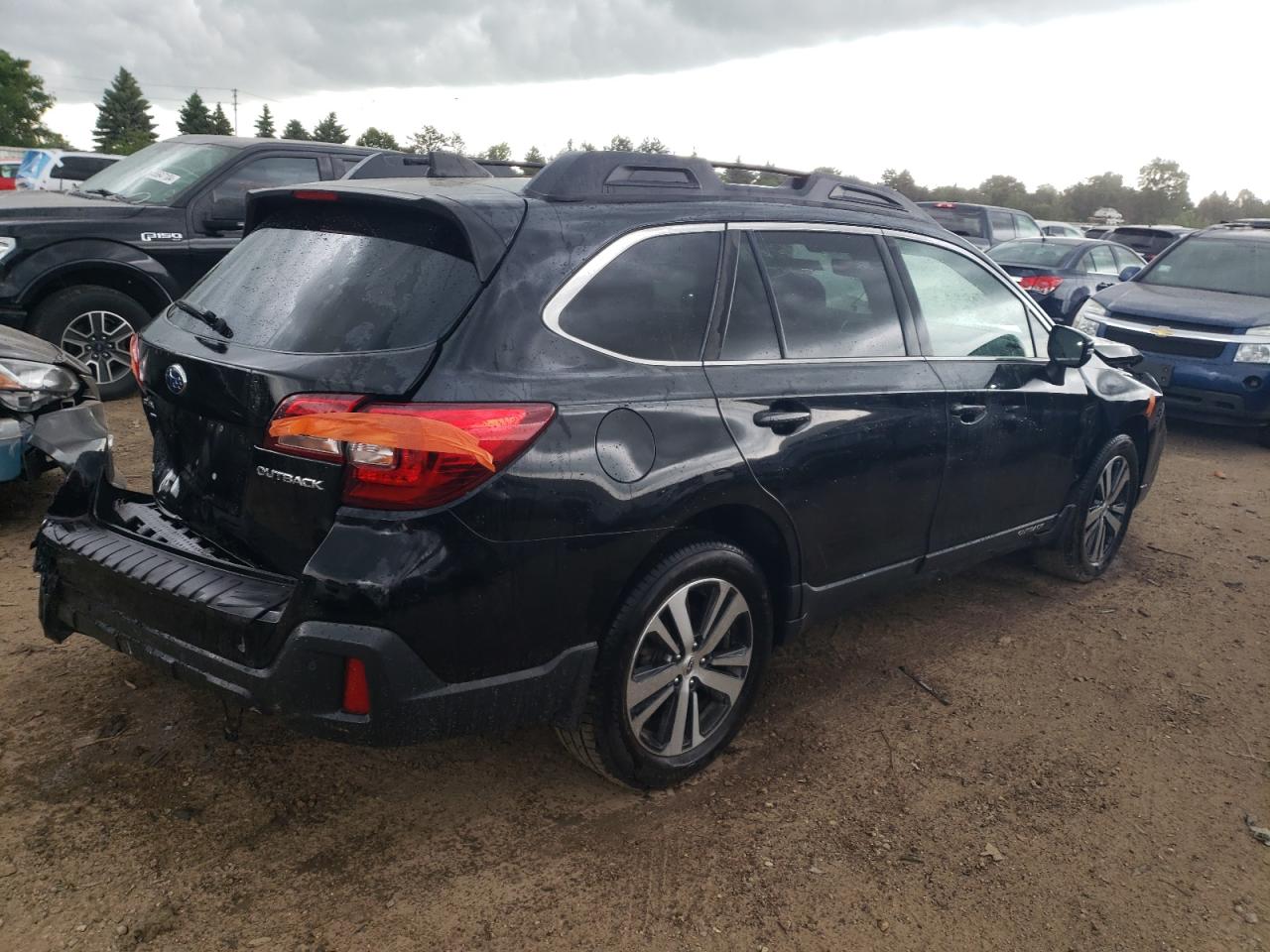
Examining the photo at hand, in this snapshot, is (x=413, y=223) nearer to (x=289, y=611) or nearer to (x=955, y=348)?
(x=289, y=611)

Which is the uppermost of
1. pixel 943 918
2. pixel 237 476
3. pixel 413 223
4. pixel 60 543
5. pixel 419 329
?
pixel 413 223

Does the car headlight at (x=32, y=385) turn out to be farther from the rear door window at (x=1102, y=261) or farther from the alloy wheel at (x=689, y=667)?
the rear door window at (x=1102, y=261)

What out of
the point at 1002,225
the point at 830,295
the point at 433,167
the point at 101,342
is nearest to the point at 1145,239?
the point at 1002,225

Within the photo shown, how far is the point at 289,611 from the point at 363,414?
0.50 meters

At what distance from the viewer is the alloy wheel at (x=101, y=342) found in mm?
7152

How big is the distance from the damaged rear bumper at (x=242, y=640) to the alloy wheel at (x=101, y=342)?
4.66 metres

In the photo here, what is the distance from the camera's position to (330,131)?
70312mm

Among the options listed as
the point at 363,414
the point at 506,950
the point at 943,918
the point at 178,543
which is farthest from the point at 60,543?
the point at 943,918

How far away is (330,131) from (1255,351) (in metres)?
70.4

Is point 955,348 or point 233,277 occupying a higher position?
point 233,277

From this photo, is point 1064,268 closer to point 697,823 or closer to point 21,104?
point 697,823

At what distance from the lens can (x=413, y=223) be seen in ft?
9.16

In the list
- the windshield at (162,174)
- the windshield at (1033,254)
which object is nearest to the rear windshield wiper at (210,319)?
the windshield at (162,174)

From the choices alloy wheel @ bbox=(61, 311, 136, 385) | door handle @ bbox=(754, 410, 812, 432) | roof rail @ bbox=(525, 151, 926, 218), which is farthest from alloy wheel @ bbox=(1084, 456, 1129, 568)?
alloy wheel @ bbox=(61, 311, 136, 385)
